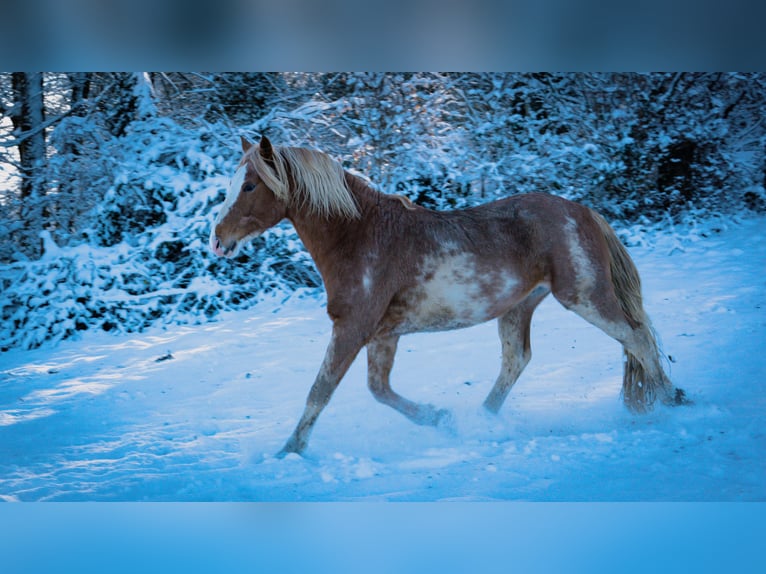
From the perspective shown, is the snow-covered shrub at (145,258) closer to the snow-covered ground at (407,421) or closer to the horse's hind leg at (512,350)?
the snow-covered ground at (407,421)

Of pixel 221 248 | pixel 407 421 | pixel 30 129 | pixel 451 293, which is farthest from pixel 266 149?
pixel 407 421

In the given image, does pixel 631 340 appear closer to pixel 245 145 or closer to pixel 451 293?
pixel 451 293

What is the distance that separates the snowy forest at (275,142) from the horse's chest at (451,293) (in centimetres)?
47

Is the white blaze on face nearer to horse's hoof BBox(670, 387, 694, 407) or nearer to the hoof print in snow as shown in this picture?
the hoof print in snow

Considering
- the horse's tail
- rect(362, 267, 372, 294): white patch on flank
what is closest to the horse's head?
rect(362, 267, 372, 294): white patch on flank

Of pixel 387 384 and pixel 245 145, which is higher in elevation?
pixel 245 145

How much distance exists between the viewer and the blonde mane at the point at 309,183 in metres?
3.39

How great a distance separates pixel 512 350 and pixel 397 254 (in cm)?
73

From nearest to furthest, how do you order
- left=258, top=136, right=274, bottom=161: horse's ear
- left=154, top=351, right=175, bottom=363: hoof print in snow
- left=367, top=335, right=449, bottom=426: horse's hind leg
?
left=258, top=136, right=274, bottom=161: horse's ear → left=367, top=335, right=449, bottom=426: horse's hind leg → left=154, top=351, right=175, bottom=363: hoof print in snow

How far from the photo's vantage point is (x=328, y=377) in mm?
3398

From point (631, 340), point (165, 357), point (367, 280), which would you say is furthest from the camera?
point (165, 357)

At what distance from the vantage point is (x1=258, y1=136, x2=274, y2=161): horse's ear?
11.1 feet

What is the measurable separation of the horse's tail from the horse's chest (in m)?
0.50
